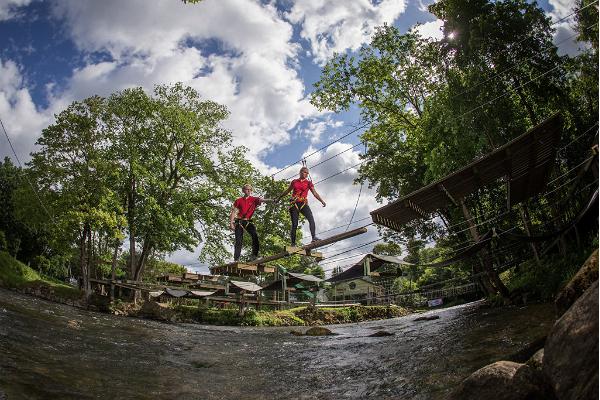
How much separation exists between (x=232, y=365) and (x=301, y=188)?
4.03 meters

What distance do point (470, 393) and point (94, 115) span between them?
22.5 m

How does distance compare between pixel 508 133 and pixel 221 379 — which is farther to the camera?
pixel 508 133

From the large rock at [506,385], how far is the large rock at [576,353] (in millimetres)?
137

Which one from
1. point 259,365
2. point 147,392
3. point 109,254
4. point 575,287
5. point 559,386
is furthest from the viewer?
point 109,254

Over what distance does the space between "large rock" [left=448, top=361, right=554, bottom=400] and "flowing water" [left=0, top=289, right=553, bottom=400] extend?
32.7 inches

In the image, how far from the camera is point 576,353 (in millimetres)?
2713

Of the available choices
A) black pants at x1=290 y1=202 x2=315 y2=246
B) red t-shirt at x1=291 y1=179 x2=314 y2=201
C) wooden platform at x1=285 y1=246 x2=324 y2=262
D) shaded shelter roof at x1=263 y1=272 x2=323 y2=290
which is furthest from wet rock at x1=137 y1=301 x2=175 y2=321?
red t-shirt at x1=291 y1=179 x2=314 y2=201

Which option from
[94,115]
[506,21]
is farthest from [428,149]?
[94,115]

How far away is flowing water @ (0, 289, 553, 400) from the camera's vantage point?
4688 millimetres

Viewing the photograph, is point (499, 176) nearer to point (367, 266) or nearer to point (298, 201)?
point (298, 201)

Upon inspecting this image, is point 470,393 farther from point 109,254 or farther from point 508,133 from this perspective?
point 109,254

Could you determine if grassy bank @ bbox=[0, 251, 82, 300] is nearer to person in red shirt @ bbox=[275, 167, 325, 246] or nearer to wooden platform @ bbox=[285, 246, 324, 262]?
wooden platform @ bbox=[285, 246, 324, 262]

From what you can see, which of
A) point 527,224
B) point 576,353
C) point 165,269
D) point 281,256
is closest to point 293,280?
point 527,224

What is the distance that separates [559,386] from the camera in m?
2.77
